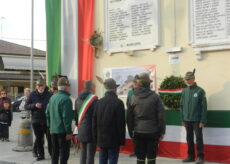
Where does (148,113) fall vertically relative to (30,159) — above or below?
above

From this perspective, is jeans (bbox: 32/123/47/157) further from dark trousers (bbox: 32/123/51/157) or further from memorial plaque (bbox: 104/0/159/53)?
memorial plaque (bbox: 104/0/159/53)

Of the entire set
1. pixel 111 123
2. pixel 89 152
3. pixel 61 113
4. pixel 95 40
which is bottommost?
pixel 89 152

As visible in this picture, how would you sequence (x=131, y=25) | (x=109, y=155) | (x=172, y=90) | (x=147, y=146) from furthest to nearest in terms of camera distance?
(x=131, y=25)
(x=172, y=90)
(x=109, y=155)
(x=147, y=146)

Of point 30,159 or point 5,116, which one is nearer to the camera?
point 30,159

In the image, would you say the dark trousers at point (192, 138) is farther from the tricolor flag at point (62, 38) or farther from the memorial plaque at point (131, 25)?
the tricolor flag at point (62, 38)

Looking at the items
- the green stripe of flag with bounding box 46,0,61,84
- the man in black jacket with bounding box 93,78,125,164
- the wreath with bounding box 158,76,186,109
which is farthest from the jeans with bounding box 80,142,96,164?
the green stripe of flag with bounding box 46,0,61,84

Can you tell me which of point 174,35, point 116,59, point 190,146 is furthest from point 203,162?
point 116,59

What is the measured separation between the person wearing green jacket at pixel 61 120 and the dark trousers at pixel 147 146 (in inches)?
58.3

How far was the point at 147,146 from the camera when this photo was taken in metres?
6.11

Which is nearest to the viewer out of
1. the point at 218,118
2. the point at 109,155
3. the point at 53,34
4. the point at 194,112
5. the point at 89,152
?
the point at 109,155

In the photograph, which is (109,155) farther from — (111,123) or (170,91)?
(170,91)

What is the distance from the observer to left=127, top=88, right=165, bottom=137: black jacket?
5.94 m

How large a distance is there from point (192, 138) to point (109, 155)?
101 inches

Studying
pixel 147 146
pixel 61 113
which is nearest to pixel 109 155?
pixel 147 146
